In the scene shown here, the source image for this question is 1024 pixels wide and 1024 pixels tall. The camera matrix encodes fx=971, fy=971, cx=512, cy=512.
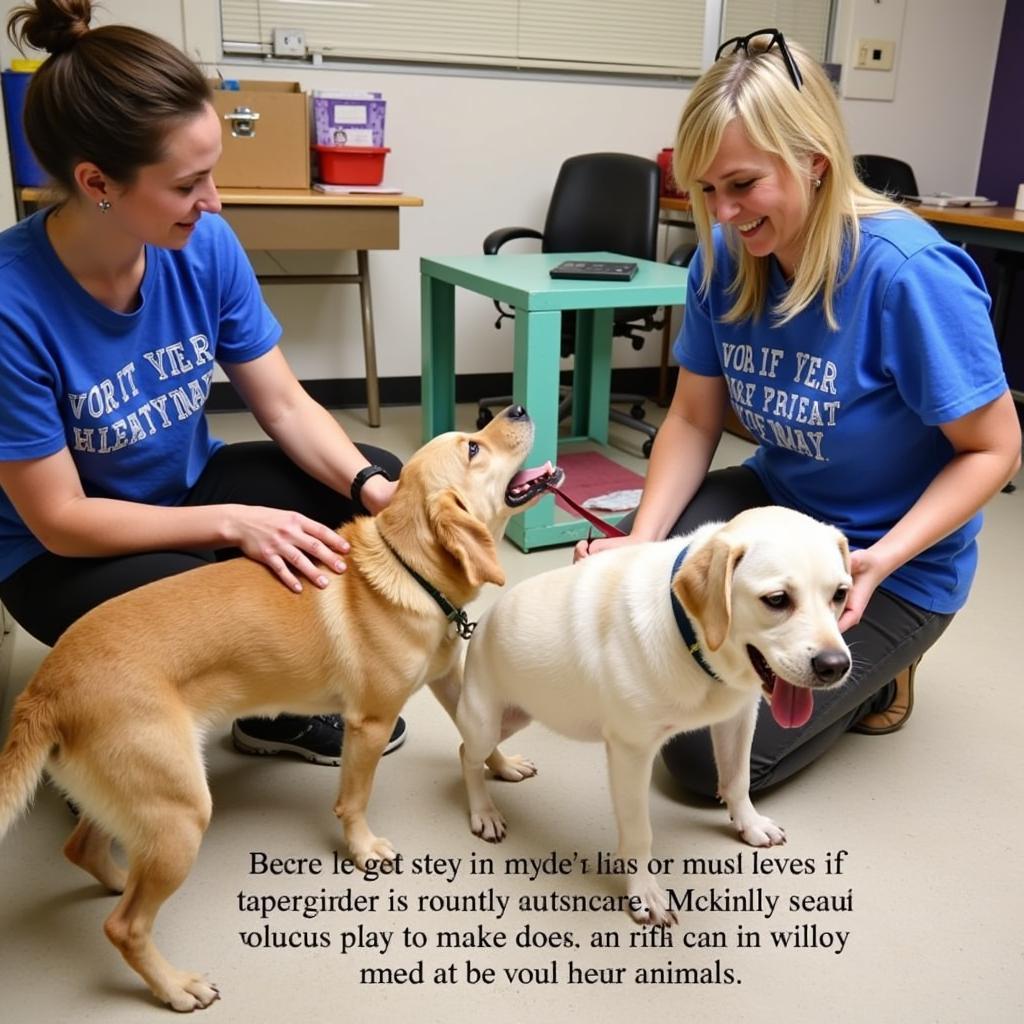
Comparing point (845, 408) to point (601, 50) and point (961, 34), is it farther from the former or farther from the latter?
point (961, 34)

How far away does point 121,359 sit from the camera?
4.98 ft

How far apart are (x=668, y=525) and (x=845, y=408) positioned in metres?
0.41

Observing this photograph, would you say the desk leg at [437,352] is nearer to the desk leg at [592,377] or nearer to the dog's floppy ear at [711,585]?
the desk leg at [592,377]

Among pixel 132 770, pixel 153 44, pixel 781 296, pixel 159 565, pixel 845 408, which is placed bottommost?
pixel 132 770

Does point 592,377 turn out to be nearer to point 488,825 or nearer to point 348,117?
point 348,117

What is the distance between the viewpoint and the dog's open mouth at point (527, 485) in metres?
1.61

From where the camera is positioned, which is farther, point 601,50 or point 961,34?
point 961,34

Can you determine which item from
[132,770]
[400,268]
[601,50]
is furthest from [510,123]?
[132,770]

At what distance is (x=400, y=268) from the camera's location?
4.20 metres

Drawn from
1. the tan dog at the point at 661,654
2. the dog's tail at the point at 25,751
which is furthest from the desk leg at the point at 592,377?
the dog's tail at the point at 25,751

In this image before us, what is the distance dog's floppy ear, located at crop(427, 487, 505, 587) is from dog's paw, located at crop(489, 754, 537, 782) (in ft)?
1.61

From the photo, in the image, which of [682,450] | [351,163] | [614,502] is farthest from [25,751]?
[351,163]

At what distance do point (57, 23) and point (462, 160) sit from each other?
295 centimetres

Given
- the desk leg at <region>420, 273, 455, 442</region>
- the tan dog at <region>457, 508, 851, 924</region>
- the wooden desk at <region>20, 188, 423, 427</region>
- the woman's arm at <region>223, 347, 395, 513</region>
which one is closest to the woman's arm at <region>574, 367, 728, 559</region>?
the tan dog at <region>457, 508, 851, 924</region>
